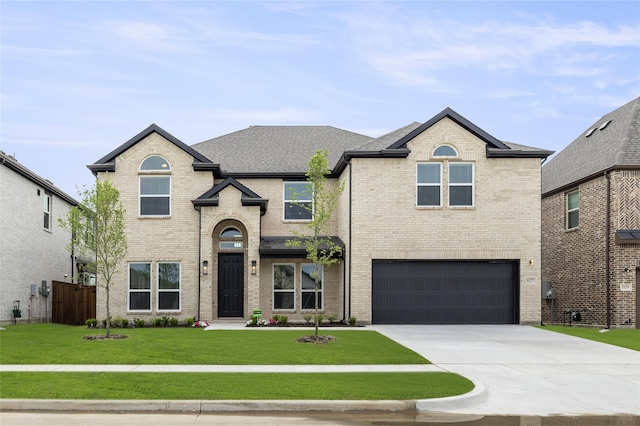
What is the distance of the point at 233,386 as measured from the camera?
425 inches

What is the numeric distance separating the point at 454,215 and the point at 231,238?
8.83 m

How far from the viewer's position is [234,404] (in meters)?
9.59

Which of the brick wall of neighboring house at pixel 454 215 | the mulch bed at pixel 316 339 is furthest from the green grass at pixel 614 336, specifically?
the mulch bed at pixel 316 339

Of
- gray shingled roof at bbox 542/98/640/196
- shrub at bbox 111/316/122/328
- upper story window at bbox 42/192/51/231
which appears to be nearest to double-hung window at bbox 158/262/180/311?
shrub at bbox 111/316/122/328

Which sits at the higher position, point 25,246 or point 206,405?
point 25,246

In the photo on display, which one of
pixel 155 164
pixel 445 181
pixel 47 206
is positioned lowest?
pixel 47 206

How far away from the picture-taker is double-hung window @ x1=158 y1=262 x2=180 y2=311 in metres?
24.6

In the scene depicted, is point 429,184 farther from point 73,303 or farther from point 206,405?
point 73,303

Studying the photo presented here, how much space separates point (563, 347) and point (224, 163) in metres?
15.7

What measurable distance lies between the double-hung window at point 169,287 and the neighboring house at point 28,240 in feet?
19.8

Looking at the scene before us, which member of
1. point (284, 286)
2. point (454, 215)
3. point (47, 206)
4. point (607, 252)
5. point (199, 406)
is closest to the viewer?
point (199, 406)

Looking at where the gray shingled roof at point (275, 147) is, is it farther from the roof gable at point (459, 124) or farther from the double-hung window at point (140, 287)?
the double-hung window at point (140, 287)

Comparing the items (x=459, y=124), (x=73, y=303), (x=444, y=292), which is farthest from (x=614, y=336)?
(x=73, y=303)

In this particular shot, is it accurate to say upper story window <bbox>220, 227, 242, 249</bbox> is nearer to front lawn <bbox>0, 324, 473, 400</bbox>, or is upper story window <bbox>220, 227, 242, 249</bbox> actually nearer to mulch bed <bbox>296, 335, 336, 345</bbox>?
front lawn <bbox>0, 324, 473, 400</bbox>
